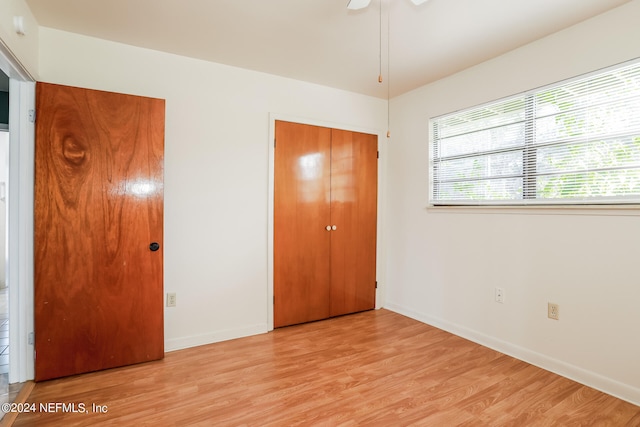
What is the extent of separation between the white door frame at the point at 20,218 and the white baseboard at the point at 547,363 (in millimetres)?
3323

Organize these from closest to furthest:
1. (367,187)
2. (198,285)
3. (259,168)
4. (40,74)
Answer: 1. (40,74)
2. (198,285)
3. (259,168)
4. (367,187)

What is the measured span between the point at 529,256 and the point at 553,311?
422mm

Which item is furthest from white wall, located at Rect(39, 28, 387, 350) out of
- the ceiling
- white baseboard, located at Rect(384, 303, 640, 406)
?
white baseboard, located at Rect(384, 303, 640, 406)

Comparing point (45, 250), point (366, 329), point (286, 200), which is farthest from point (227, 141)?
point (366, 329)

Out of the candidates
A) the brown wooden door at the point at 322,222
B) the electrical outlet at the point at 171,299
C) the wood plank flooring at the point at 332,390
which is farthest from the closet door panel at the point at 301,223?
the electrical outlet at the point at 171,299

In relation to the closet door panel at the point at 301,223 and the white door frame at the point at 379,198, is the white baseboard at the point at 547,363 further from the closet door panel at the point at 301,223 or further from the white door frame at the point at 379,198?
the closet door panel at the point at 301,223

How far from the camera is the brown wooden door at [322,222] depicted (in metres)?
3.13

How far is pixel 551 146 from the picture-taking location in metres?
2.35

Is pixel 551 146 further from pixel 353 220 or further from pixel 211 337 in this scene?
pixel 211 337

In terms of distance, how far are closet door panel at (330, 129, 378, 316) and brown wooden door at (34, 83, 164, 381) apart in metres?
1.72

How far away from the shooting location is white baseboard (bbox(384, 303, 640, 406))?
198 centimetres

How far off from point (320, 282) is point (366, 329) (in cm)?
66

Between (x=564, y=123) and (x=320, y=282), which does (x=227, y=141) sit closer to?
(x=320, y=282)

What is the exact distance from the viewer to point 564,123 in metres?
2.29
